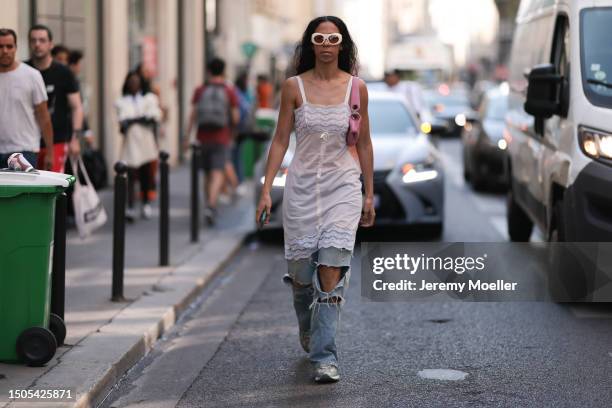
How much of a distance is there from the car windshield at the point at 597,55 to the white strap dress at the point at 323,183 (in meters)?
2.77

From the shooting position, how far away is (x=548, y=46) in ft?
33.8

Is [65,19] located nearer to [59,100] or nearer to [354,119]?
[59,100]

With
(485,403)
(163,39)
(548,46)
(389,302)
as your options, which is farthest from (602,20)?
(163,39)

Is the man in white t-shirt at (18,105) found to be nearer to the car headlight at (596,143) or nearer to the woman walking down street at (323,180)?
the woman walking down street at (323,180)

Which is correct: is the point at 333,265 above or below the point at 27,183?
below

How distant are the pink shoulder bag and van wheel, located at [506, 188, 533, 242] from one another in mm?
6073

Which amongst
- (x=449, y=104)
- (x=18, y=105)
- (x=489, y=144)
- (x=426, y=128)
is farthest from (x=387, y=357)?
(x=449, y=104)

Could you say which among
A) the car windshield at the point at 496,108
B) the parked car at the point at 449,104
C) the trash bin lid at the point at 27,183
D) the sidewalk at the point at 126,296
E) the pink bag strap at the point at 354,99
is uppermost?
the pink bag strap at the point at 354,99

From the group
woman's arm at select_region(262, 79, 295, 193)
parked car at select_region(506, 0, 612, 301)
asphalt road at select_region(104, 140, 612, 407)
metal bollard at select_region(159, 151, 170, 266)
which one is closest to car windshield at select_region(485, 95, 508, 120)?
parked car at select_region(506, 0, 612, 301)

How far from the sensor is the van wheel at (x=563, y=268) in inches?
348

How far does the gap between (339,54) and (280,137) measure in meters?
0.53

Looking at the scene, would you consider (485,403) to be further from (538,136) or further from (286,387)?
(538,136)

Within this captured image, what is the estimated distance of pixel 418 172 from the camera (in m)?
12.8

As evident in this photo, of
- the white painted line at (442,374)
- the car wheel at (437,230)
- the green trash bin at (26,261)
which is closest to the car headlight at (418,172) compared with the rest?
the car wheel at (437,230)
